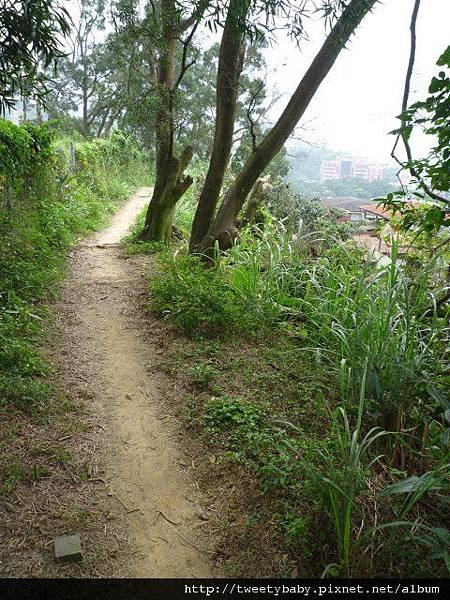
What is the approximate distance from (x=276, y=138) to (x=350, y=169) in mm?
12472

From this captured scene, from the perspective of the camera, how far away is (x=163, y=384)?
3.22 m

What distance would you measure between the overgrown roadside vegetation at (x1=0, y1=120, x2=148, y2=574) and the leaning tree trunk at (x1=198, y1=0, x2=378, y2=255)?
228cm

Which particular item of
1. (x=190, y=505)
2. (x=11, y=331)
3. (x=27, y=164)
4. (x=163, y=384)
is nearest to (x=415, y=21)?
(x=163, y=384)

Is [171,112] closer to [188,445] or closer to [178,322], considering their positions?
[178,322]

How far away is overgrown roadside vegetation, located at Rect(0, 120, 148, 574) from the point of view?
227cm

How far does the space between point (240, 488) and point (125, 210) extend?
1042 centimetres

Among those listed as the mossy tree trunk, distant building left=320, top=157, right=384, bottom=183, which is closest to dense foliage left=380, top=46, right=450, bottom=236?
the mossy tree trunk

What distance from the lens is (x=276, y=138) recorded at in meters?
5.32

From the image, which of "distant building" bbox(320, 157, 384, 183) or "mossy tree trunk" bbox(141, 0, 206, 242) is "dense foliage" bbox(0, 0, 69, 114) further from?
"distant building" bbox(320, 157, 384, 183)

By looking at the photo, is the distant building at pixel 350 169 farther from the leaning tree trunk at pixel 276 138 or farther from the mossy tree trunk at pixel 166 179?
the leaning tree trunk at pixel 276 138

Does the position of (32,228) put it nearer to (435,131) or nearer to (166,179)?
(166,179)

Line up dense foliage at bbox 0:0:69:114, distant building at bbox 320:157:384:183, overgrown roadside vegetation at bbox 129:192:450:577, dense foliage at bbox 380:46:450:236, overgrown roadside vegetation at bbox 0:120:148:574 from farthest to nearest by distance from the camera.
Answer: distant building at bbox 320:157:384:183 < dense foliage at bbox 0:0:69:114 < overgrown roadside vegetation at bbox 0:120:148:574 < overgrown roadside vegetation at bbox 129:192:450:577 < dense foliage at bbox 380:46:450:236

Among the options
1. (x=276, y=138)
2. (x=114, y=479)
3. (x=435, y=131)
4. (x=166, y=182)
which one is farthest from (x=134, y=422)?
(x=166, y=182)

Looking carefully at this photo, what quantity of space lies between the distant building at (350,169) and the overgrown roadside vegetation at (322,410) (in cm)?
1029
